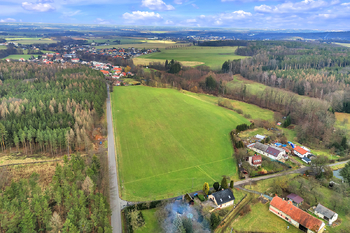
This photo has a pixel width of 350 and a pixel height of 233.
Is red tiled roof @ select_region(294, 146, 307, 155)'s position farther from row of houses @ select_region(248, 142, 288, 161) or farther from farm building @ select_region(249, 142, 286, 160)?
farm building @ select_region(249, 142, 286, 160)

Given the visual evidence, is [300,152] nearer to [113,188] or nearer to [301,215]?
[301,215]

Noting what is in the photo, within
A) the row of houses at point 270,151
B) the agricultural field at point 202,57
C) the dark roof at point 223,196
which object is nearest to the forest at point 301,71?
the agricultural field at point 202,57

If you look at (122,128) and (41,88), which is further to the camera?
(41,88)

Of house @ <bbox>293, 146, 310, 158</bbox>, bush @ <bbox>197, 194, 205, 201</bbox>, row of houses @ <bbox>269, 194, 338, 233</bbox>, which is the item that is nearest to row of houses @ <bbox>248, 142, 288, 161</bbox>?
house @ <bbox>293, 146, 310, 158</bbox>

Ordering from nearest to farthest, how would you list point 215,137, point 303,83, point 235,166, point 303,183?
A: point 303,183 < point 235,166 < point 215,137 < point 303,83

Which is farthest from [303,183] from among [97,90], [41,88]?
[41,88]

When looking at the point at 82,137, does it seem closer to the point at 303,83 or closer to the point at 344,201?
the point at 344,201

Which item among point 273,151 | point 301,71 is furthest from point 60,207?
point 301,71

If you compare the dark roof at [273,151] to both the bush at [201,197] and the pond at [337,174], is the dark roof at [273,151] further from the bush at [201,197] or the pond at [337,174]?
the bush at [201,197]
